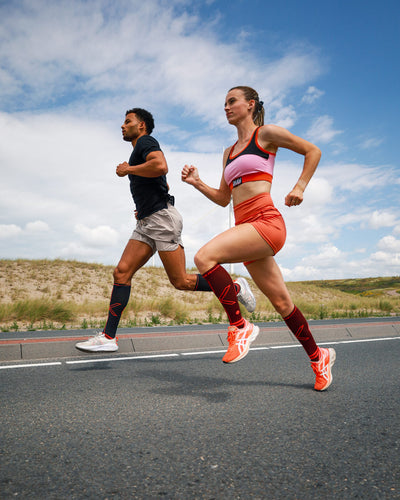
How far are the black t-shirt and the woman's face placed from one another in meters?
1.24

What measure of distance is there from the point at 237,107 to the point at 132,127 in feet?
5.71

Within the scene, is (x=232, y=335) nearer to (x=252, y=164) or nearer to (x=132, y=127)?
(x=252, y=164)

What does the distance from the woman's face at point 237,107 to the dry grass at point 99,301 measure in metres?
6.77

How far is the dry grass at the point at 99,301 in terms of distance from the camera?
1106 cm

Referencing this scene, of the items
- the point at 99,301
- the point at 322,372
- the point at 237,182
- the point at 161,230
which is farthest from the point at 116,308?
the point at 99,301

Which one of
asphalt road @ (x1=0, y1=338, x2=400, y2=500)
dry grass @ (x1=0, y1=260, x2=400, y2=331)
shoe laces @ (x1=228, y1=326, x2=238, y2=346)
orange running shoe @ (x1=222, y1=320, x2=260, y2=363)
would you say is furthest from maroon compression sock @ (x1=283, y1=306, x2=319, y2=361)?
dry grass @ (x1=0, y1=260, x2=400, y2=331)

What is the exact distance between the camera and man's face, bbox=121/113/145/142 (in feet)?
17.3

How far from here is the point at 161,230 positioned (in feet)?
16.3

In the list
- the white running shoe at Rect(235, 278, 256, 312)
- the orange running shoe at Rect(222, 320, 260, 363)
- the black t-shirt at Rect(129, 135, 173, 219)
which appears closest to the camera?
the orange running shoe at Rect(222, 320, 260, 363)

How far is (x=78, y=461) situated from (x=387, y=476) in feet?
4.88

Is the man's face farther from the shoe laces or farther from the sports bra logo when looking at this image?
the shoe laces

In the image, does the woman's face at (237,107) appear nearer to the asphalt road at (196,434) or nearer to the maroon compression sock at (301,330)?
the maroon compression sock at (301,330)

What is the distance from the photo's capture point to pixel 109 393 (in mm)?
3875

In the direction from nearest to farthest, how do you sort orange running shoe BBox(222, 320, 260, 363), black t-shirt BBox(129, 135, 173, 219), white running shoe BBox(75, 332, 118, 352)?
orange running shoe BBox(222, 320, 260, 363) → white running shoe BBox(75, 332, 118, 352) → black t-shirt BBox(129, 135, 173, 219)
